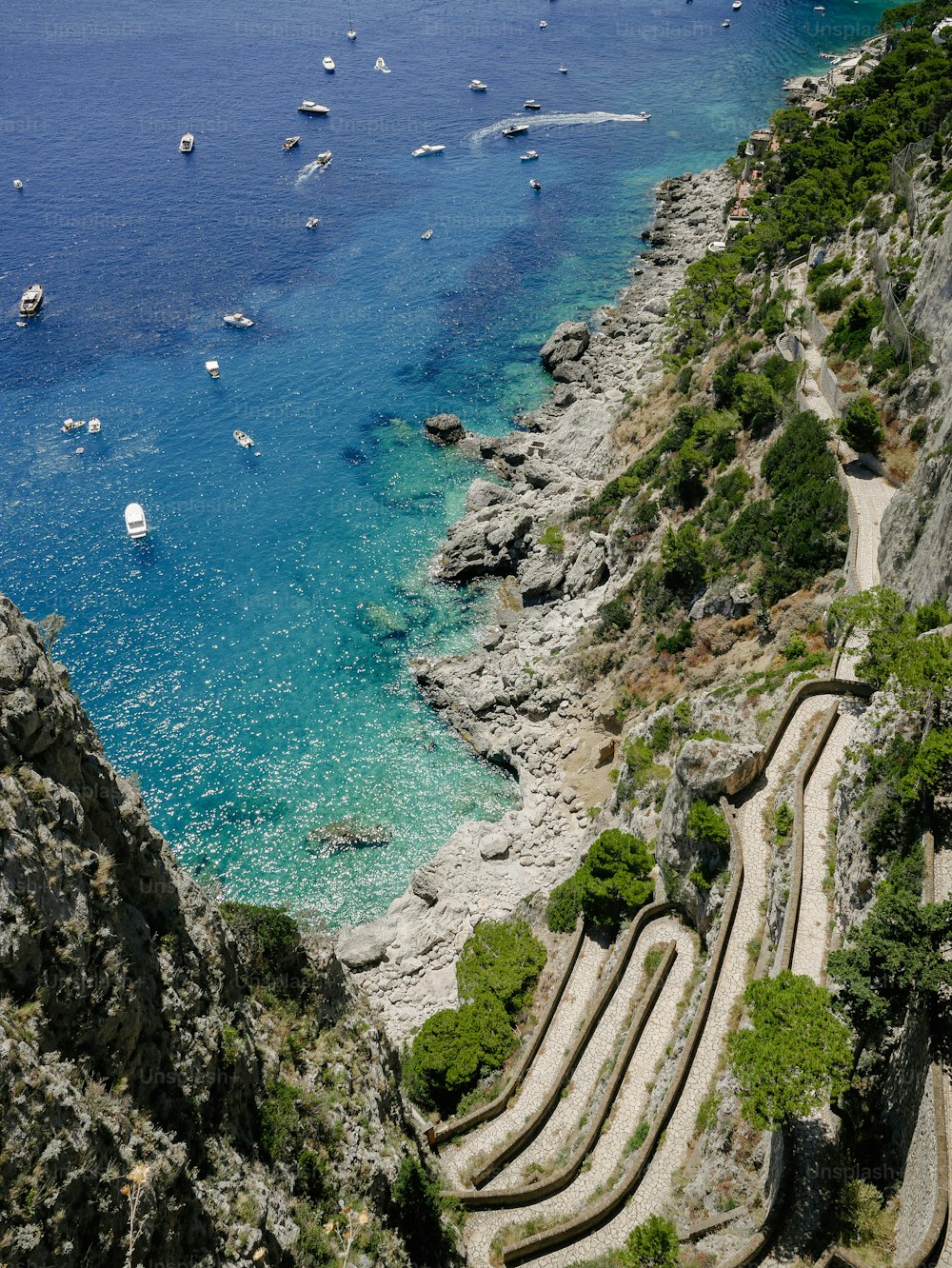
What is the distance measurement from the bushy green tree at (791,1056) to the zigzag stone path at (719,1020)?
177 inches

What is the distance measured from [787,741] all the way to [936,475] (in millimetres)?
13666

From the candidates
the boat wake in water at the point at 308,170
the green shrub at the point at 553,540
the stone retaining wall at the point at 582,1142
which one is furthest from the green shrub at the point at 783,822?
the boat wake in water at the point at 308,170

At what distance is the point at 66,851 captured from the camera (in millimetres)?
21188

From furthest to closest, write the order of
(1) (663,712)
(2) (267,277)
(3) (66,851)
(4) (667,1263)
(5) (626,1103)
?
(2) (267,277)
(1) (663,712)
(5) (626,1103)
(4) (667,1263)
(3) (66,851)

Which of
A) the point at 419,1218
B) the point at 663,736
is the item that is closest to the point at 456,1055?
the point at 419,1218

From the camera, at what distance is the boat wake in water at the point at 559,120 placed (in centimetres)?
14412

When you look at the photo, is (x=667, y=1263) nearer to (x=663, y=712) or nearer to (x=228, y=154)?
(x=663, y=712)

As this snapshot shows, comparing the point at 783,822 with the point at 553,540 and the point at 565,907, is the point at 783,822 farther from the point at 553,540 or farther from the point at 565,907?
the point at 553,540

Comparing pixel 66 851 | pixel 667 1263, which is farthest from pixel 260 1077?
pixel 667 1263

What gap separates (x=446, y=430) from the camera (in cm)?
7994

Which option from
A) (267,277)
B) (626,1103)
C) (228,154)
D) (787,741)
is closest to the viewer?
(626,1103)

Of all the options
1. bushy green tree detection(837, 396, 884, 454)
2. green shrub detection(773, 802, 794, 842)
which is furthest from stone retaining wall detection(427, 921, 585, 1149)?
bushy green tree detection(837, 396, 884, 454)

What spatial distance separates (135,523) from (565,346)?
147ft

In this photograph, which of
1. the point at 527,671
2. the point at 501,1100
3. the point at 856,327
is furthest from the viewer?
the point at 527,671
